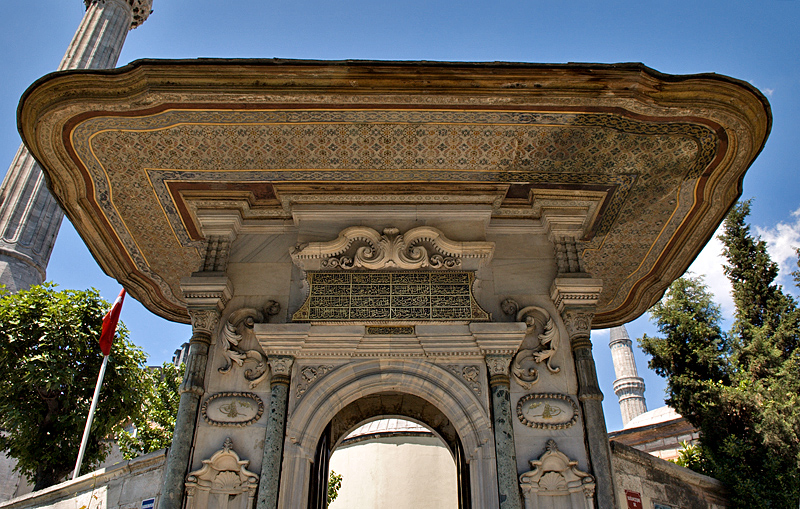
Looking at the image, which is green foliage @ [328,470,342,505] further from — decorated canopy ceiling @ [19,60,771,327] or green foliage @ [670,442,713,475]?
decorated canopy ceiling @ [19,60,771,327]

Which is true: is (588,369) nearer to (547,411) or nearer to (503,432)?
(547,411)

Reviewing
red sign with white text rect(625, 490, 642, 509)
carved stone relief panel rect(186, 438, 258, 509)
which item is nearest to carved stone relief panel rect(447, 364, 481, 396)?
carved stone relief panel rect(186, 438, 258, 509)

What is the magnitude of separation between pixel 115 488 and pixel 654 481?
670 cm

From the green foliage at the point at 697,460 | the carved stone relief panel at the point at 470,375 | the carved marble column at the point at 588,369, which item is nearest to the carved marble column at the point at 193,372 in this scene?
the carved stone relief panel at the point at 470,375

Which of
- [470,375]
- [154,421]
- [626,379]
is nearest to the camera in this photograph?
[470,375]

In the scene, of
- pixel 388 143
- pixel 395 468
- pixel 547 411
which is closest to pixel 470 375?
pixel 547 411

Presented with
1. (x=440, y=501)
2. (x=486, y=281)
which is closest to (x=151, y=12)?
(x=440, y=501)

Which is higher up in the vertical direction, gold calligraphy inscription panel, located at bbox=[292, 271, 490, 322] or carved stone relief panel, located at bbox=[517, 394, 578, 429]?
gold calligraphy inscription panel, located at bbox=[292, 271, 490, 322]

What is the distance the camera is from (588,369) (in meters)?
6.08

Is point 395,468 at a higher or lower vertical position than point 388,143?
lower

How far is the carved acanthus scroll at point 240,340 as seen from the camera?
6.23 m

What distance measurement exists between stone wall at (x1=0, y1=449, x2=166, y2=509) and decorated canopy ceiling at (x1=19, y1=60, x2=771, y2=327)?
2.64 m

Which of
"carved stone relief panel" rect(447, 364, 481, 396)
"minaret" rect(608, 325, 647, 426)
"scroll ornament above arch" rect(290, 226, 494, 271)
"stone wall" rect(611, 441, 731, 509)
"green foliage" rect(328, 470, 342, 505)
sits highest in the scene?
"minaret" rect(608, 325, 647, 426)

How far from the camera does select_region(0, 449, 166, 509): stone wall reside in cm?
707
